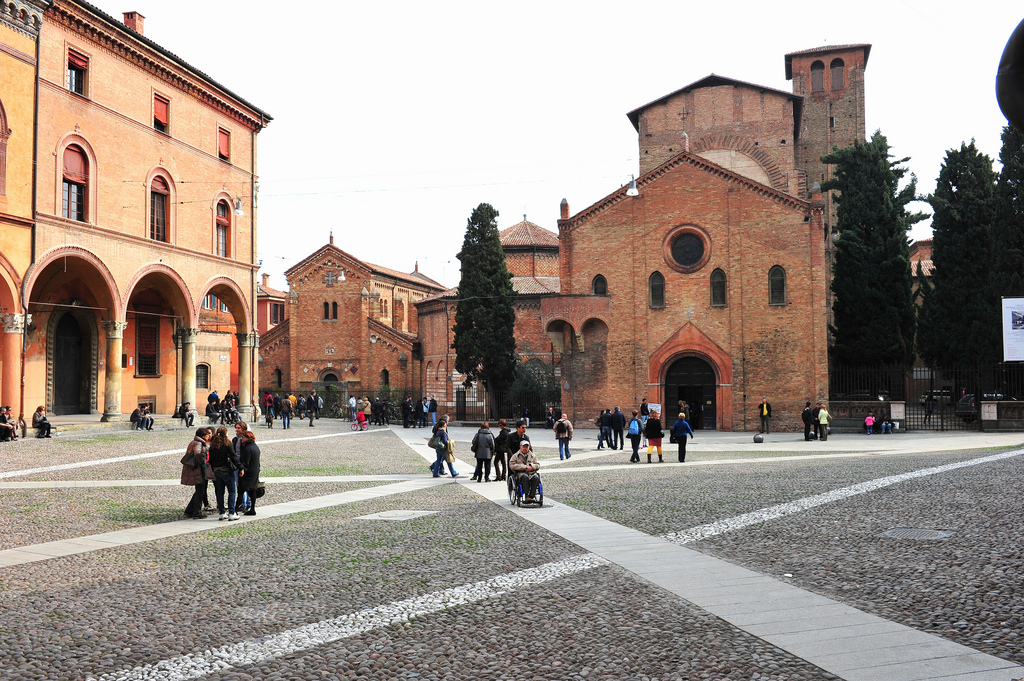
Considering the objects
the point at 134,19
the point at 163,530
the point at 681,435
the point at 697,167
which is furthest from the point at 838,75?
the point at 163,530

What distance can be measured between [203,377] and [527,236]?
67.2 ft

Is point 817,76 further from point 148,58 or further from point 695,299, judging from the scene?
point 148,58

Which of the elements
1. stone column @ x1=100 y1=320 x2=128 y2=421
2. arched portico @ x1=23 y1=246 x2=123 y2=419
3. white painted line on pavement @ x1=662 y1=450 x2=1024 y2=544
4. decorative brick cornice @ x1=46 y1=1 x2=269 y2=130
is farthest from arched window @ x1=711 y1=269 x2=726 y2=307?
arched portico @ x1=23 y1=246 x2=123 y2=419

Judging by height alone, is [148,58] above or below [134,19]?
below

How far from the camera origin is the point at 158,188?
2778 cm

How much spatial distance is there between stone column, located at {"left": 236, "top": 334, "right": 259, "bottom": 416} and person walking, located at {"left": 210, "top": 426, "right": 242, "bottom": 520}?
21.6 meters

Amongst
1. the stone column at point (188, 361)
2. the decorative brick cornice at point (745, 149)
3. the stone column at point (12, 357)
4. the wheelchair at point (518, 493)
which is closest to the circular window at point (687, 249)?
the decorative brick cornice at point (745, 149)

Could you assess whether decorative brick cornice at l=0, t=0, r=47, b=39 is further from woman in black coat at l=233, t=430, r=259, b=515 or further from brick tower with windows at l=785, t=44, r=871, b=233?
brick tower with windows at l=785, t=44, r=871, b=233

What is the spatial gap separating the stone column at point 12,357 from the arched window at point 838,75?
150 ft

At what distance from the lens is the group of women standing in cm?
1178

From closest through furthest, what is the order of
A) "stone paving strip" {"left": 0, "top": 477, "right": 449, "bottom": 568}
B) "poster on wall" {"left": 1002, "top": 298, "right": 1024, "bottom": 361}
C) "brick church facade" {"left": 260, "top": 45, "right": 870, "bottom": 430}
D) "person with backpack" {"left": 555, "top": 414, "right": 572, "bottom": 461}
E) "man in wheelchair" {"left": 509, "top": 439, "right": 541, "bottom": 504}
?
"stone paving strip" {"left": 0, "top": 477, "right": 449, "bottom": 568}
"man in wheelchair" {"left": 509, "top": 439, "right": 541, "bottom": 504}
"person with backpack" {"left": 555, "top": 414, "right": 572, "bottom": 461}
"poster on wall" {"left": 1002, "top": 298, "right": 1024, "bottom": 361}
"brick church facade" {"left": 260, "top": 45, "right": 870, "bottom": 430}

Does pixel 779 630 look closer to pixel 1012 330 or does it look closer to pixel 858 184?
pixel 1012 330

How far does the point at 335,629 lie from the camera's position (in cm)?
641

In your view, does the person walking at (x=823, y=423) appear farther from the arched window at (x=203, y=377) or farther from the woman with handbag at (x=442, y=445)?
the arched window at (x=203, y=377)
